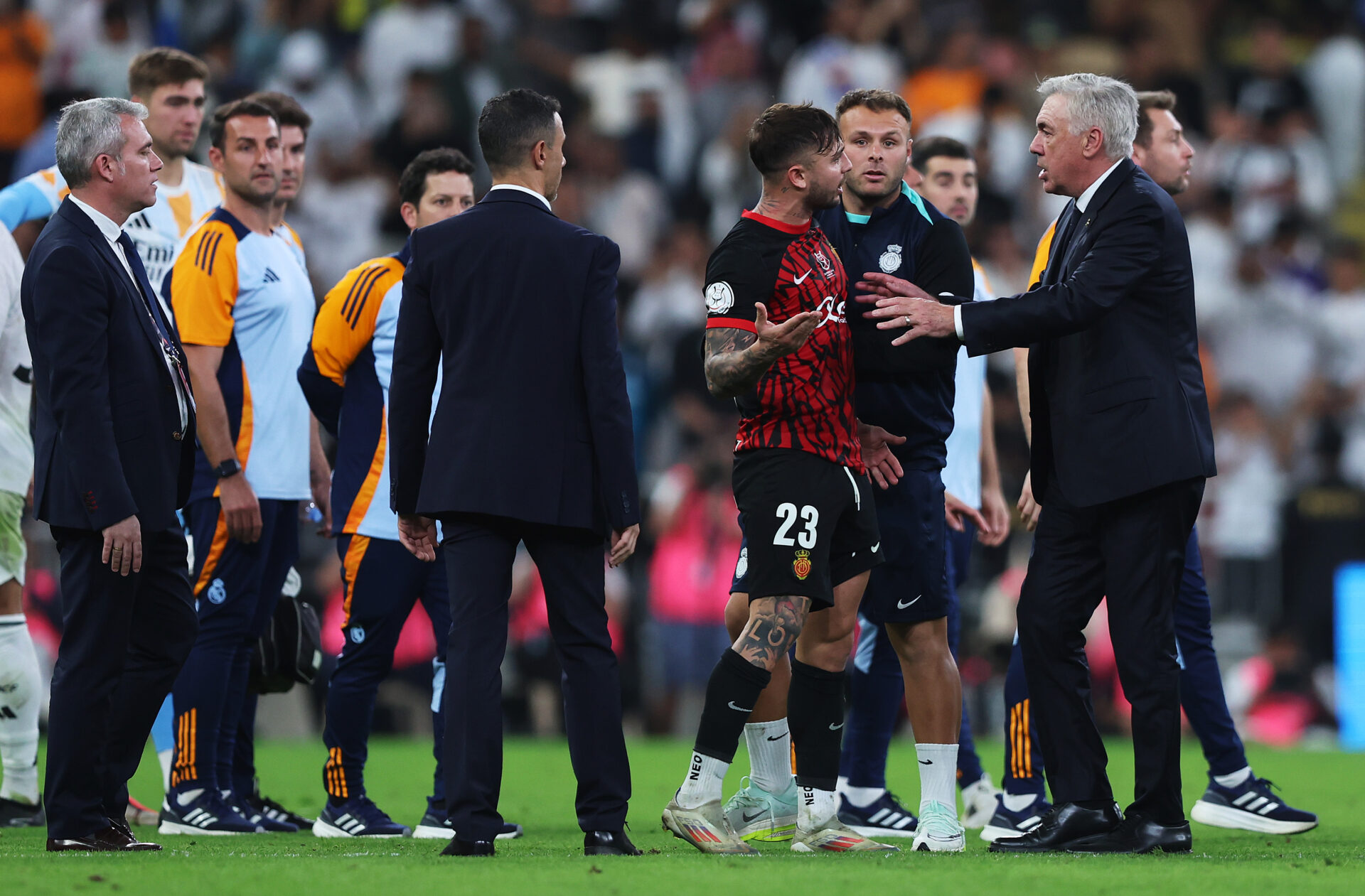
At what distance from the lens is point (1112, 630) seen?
228 inches

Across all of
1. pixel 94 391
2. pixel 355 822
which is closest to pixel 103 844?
pixel 355 822

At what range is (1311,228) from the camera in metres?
15.2

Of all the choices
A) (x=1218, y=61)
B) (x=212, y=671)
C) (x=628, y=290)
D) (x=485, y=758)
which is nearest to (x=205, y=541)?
(x=212, y=671)

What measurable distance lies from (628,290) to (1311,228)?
244 inches

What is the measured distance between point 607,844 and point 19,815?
2.97 metres

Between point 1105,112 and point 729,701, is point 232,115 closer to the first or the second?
point 729,701

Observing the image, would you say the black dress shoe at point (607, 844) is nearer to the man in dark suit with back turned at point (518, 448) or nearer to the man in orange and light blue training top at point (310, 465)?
the man in dark suit with back turned at point (518, 448)

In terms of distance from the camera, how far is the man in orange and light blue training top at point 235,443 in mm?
6707

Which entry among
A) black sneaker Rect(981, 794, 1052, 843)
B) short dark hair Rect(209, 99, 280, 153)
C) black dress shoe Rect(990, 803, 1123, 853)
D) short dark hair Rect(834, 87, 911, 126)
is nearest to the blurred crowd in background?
black sneaker Rect(981, 794, 1052, 843)

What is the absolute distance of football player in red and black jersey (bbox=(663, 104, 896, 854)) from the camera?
17.8 feet

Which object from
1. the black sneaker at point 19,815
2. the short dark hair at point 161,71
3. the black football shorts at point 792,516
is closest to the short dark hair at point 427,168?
the short dark hair at point 161,71

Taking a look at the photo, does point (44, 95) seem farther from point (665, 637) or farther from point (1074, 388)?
point (1074, 388)

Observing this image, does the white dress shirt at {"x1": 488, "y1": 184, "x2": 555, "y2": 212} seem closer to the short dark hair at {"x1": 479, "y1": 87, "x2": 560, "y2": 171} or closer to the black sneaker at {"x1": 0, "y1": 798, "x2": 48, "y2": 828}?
the short dark hair at {"x1": 479, "y1": 87, "x2": 560, "y2": 171}

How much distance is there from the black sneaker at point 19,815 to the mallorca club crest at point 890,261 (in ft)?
13.3
